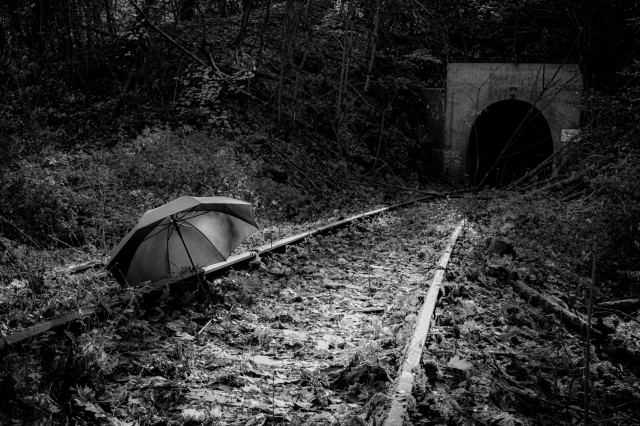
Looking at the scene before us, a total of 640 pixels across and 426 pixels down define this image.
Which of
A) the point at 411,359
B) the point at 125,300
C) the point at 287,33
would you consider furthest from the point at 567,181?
the point at 125,300

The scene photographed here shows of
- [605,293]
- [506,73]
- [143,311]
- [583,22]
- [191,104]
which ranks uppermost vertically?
[583,22]

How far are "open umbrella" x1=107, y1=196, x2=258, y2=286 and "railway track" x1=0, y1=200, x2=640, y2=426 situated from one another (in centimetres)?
25

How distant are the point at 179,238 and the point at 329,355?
204 cm

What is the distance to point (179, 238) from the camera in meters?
5.35

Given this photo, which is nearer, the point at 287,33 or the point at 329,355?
the point at 329,355

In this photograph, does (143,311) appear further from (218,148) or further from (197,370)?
(218,148)

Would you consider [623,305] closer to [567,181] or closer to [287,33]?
[567,181]

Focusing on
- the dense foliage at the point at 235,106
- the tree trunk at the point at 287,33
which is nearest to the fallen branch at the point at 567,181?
the dense foliage at the point at 235,106

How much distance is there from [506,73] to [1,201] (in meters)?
19.0

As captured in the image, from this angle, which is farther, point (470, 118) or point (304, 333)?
point (470, 118)

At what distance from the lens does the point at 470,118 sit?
22.5 metres

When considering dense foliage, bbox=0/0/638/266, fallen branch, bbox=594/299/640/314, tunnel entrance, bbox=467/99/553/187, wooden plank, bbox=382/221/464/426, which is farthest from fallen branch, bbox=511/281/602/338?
tunnel entrance, bbox=467/99/553/187

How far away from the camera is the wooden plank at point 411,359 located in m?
2.91

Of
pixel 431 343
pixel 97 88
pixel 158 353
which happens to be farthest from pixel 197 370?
pixel 97 88
